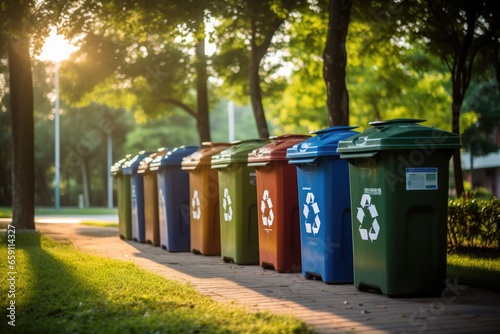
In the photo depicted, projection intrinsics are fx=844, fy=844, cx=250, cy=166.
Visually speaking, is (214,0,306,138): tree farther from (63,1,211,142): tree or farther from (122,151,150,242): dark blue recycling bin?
(122,151,150,242): dark blue recycling bin

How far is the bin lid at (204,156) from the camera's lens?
12672 mm

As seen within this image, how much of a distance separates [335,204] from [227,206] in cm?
308

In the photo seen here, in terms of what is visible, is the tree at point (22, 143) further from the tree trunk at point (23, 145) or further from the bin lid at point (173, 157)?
the bin lid at point (173, 157)

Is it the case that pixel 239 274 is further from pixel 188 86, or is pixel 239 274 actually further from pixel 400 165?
pixel 188 86

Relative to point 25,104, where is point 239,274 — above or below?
below

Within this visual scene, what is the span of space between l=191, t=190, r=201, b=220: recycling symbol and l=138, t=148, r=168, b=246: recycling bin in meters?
1.99

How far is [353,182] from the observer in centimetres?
833

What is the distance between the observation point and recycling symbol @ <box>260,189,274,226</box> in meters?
10.2

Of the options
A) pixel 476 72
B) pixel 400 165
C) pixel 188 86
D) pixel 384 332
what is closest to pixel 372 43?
pixel 476 72

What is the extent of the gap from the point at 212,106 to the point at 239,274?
22322mm

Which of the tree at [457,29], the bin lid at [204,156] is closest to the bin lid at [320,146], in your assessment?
the bin lid at [204,156]

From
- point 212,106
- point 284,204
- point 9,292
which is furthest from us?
point 212,106

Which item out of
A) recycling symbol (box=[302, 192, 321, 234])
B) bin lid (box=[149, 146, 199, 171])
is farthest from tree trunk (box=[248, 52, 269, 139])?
recycling symbol (box=[302, 192, 321, 234])

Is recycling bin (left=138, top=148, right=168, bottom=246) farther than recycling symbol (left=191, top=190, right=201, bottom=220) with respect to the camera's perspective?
Yes
